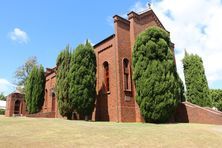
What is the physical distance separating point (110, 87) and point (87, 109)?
285 cm

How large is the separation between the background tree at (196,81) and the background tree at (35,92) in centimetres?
1987

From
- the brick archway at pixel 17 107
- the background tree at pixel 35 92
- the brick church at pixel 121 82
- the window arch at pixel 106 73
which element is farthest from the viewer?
the brick archway at pixel 17 107

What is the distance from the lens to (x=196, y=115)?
1970 cm

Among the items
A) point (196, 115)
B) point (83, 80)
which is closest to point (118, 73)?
point (83, 80)

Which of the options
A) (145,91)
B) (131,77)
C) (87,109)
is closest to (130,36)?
(131,77)

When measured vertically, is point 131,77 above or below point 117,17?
below

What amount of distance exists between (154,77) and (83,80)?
5.93m

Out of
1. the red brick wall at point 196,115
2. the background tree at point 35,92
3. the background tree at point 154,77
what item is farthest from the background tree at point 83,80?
the background tree at point 35,92

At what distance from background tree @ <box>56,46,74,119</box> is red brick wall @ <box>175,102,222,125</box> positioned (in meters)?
9.64

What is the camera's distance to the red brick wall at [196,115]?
1864cm

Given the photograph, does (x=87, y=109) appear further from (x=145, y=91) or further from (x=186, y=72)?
(x=186, y=72)

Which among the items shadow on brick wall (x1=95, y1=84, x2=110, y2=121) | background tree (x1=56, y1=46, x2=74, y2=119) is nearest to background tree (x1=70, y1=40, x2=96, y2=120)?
background tree (x1=56, y1=46, x2=74, y2=119)

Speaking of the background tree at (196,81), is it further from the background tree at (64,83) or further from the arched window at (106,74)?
the background tree at (64,83)

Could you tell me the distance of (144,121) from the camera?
61.7 feet
